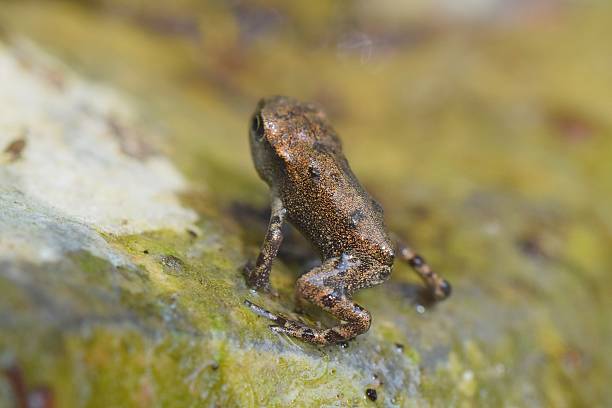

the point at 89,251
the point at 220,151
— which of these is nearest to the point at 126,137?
the point at 220,151

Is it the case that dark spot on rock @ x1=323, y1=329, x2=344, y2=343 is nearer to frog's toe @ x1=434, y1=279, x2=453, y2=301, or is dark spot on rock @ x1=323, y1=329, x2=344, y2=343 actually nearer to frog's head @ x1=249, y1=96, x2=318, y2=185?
frog's toe @ x1=434, y1=279, x2=453, y2=301

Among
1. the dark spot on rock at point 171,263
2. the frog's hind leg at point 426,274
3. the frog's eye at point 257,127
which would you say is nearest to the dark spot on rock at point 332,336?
the dark spot on rock at point 171,263

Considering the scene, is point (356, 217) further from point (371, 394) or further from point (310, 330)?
point (371, 394)

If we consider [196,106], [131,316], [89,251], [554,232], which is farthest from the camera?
[196,106]

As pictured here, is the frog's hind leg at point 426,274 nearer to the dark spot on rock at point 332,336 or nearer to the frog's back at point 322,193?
the frog's back at point 322,193

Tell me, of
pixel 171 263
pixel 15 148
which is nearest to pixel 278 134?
pixel 171 263

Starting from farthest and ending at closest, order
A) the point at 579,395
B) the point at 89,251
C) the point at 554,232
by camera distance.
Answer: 1. the point at 554,232
2. the point at 579,395
3. the point at 89,251

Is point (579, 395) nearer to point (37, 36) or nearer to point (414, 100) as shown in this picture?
point (414, 100)
